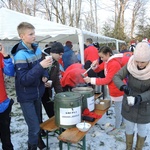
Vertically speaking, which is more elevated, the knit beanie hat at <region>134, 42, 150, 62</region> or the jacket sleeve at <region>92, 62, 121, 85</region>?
the knit beanie hat at <region>134, 42, 150, 62</region>

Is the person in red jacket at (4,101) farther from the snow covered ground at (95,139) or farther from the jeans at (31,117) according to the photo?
the snow covered ground at (95,139)

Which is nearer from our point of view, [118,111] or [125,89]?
[125,89]

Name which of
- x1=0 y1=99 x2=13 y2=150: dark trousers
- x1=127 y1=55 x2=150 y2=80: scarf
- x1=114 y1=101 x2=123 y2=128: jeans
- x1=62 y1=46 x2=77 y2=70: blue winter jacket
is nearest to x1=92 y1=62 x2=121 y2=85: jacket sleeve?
x1=114 y1=101 x2=123 y2=128: jeans

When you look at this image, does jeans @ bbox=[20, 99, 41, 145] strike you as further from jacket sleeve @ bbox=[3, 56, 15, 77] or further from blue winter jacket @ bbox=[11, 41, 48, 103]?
jacket sleeve @ bbox=[3, 56, 15, 77]

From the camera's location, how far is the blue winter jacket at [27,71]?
6.51 feet

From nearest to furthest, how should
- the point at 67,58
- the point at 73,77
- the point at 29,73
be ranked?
the point at 29,73, the point at 73,77, the point at 67,58

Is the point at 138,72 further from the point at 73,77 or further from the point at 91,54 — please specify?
the point at 91,54

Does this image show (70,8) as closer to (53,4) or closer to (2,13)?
(53,4)

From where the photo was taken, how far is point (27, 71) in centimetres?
204

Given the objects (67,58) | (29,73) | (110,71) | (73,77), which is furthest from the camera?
(67,58)

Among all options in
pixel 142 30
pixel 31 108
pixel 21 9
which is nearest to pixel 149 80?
pixel 31 108

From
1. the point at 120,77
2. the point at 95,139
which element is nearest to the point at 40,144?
the point at 95,139

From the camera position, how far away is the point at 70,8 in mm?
20609

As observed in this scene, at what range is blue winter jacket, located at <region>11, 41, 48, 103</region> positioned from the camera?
78.1 inches
